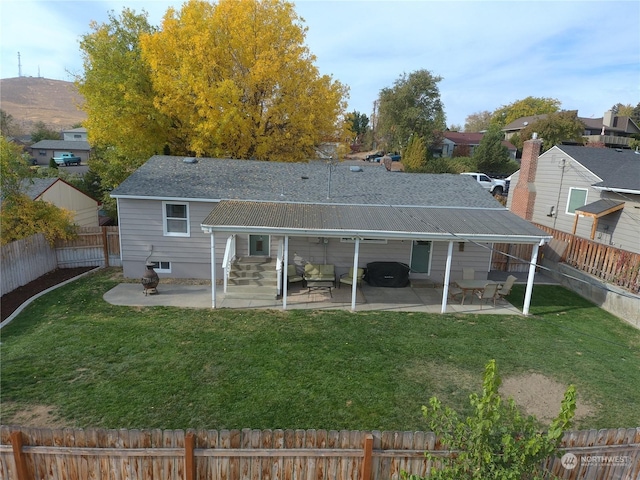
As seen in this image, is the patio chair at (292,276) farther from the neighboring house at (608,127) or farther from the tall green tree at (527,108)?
the tall green tree at (527,108)

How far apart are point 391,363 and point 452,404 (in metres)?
1.72

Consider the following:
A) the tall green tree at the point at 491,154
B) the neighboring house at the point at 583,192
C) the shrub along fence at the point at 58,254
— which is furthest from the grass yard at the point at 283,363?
the tall green tree at the point at 491,154

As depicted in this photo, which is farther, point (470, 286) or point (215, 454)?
point (470, 286)

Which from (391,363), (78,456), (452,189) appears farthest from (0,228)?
(452,189)

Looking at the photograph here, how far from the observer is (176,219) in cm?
1412

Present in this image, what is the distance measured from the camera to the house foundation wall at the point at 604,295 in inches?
458

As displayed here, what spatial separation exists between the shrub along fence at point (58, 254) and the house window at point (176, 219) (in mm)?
2872

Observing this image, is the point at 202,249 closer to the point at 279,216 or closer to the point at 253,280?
the point at 253,280

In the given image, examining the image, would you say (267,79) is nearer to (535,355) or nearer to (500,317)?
(500,317)

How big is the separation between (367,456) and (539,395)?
519 cm

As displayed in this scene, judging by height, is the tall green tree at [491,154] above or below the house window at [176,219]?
above

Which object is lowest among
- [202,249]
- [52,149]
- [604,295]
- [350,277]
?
[350,277]

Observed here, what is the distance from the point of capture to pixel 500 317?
12.0 m

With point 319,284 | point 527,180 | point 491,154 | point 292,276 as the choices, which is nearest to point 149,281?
point 292,276
